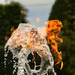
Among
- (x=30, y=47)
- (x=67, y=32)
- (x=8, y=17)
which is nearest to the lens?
(x=30, y=47)

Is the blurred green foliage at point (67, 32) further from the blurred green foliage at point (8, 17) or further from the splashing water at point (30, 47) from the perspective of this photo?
the splashing water at point (30, 47)

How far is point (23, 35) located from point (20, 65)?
2.50 feet

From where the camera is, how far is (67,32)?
382 inches

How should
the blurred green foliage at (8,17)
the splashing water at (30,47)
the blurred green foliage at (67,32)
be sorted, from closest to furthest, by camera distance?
the splashing water at (30,47) < the blurred green foliage at (67,32) < the blurred green foliage at (8,17)

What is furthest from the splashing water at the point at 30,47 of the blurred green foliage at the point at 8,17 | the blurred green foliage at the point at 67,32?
the blurred green foliage at the point at 8,17

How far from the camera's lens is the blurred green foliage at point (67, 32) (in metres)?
9.29

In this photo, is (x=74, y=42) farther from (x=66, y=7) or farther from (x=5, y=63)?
(x=5, y=63)

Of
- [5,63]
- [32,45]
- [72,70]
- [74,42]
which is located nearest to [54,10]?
[74,42]

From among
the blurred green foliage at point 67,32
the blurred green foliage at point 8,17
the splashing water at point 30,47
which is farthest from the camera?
the blurred green foliage at point 8,17

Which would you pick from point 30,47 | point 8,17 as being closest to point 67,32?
point 8,17

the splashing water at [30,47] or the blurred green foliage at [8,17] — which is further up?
the blurred green foliage at [8,17]

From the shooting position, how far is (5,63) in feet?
18.5

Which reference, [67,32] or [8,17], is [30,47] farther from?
[8,17]

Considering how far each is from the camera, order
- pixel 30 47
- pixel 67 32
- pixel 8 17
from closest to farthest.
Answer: pixel 30 47 → pixel 67 32 → pixel 8 17
